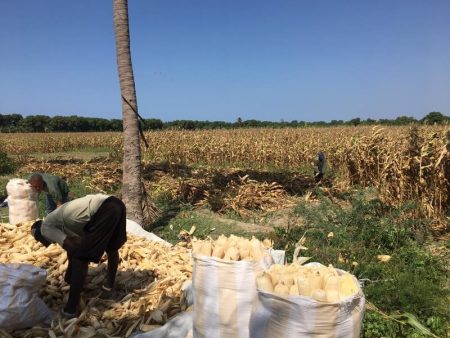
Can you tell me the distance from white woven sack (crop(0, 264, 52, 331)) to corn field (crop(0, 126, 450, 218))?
7.19m

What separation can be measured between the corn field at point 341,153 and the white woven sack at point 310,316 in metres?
6.80

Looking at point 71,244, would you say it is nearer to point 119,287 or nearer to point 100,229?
point 100,229

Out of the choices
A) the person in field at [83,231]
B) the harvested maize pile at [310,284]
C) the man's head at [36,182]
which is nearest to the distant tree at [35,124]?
the man's head at [36,182]

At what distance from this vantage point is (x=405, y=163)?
8555mm

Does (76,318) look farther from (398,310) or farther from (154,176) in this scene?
(154,176)

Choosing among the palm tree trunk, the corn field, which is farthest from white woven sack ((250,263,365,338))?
the corn field

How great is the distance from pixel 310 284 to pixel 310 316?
0.64 ft

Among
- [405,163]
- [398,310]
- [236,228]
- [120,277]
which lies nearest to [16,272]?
[120,277]

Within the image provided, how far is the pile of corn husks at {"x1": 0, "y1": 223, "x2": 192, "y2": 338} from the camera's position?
391 centimetres

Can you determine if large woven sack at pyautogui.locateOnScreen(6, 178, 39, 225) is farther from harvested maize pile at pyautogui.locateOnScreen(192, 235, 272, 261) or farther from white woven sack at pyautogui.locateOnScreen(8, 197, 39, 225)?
harvested maize pile at pyautogui.locateOnScreen(192, 235, 272, 261)

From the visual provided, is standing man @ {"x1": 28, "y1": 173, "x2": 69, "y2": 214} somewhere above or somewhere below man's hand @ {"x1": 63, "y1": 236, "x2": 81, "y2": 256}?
above

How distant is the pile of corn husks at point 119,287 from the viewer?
12.8 ft

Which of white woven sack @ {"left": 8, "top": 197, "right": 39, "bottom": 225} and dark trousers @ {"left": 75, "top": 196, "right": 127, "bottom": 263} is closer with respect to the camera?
dark trousers @ {"left": 75, "top": 196, "right": 127, "bottom": 263}

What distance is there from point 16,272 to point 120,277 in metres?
1.45
